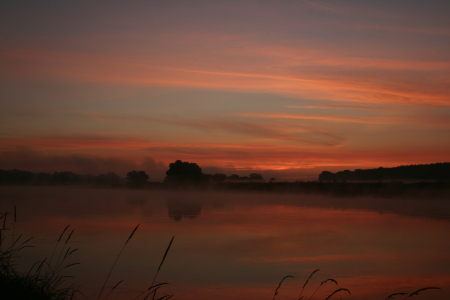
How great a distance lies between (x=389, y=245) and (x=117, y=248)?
5.90 meters

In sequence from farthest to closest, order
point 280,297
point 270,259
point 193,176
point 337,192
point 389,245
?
point 193,176, point 337,192, point 389,245, point 270,259, point 280,297

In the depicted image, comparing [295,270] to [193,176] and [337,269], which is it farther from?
[193,176]

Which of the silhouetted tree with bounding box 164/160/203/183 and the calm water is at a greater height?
the silhouetted tree with bounding box 164/160/203/183

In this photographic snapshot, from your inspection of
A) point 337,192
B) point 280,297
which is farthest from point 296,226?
point 337,192

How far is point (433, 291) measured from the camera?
5.69m

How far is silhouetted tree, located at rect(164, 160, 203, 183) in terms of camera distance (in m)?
55.0

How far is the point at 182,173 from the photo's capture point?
2181 inches

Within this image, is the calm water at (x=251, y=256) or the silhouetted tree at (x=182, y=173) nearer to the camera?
the calm water at (x=251, y=256)

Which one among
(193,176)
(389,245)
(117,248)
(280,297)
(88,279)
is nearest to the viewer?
(280,297)

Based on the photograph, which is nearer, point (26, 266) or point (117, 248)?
point (26, 266)

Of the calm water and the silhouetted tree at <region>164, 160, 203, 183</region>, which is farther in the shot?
the silhouetted tree at <region>164, 160, 203, 183</region>

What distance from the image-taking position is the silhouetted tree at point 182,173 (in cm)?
5501

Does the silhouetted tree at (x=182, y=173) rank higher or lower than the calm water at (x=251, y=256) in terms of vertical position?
higher

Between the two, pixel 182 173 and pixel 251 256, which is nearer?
pixel 251 256
